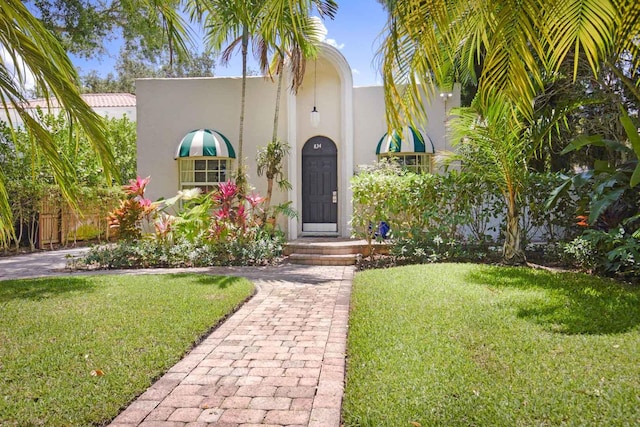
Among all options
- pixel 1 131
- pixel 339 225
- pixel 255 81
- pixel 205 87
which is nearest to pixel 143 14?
pixel 205 87

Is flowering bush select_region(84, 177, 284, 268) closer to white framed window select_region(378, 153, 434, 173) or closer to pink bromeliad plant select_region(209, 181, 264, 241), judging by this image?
pink bromeliad plant select_region(209, 181, 264, 241)

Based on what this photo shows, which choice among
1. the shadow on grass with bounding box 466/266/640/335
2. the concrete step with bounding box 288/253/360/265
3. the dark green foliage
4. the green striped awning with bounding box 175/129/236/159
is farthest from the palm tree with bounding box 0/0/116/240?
the green striped awning with bounding box 175/129/236/159

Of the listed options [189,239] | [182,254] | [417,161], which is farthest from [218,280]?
[417,161]

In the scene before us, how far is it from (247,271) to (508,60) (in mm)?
8241

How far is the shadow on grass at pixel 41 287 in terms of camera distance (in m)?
7.88

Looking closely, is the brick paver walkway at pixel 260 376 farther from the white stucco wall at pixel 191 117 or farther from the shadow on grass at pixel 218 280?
the white stucco wall at pixel 191 117

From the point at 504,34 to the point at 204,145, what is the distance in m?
12.3

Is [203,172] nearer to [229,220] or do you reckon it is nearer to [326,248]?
[229,220]

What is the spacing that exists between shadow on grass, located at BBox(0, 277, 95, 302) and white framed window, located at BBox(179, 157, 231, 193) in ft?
21.3

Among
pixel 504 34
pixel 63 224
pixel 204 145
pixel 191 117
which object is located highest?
pixel 191 117

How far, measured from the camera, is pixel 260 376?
446 cm

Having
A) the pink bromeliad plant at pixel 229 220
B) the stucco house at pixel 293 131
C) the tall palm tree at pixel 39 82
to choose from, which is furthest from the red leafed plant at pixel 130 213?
the tall palm tree at pixel 39 82

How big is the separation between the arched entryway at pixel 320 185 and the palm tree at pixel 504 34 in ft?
38.2

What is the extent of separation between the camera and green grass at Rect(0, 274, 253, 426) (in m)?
3.78
